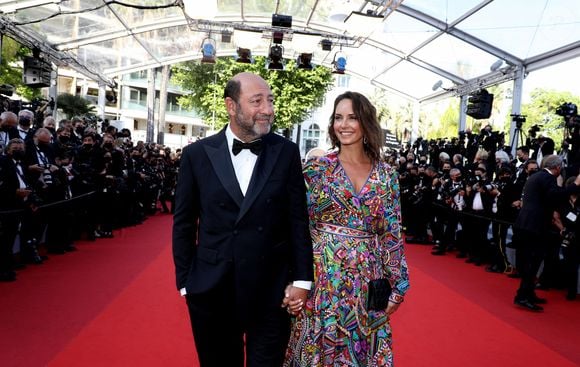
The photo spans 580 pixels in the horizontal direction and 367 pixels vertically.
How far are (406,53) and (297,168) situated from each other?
15.9 meters

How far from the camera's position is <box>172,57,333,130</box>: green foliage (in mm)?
24594

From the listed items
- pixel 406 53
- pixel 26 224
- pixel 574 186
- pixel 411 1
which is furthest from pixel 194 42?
pixel 574 186

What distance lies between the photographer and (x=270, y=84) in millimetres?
25031

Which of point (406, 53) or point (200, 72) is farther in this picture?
point (200, 72)

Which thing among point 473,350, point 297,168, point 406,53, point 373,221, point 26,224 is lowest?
point 473,350

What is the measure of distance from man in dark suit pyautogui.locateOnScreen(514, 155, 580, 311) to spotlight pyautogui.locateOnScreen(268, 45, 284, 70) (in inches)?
441

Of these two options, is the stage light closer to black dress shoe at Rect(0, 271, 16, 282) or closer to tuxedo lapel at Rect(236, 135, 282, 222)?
black dress shoe at Rect(0, 271, 16, 282)

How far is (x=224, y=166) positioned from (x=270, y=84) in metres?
23.3

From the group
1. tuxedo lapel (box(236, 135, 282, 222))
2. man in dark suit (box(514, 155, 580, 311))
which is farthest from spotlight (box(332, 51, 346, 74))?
tuxedo lapel (box(236, 135, 282, 222))

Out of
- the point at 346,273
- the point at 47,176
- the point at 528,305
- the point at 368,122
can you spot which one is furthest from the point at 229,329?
the point at 47,176

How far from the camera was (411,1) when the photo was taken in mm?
13086

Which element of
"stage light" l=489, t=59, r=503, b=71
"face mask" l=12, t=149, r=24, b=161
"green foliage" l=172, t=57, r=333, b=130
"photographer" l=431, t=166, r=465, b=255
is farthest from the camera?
"green foliage" l=172, t=57, r=333, b=130

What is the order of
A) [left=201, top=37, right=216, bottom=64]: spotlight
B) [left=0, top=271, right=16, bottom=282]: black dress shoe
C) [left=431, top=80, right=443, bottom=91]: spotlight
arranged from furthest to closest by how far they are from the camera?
[left=431, top=80, right=443, bottom=91]: spotlight < [left=201, top=37, right=216, bottom=64]: spotlight < [left=0, top=271, right=16, bottom=282]: black dress shoe

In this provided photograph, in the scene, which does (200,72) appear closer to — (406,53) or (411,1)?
(406,53)
